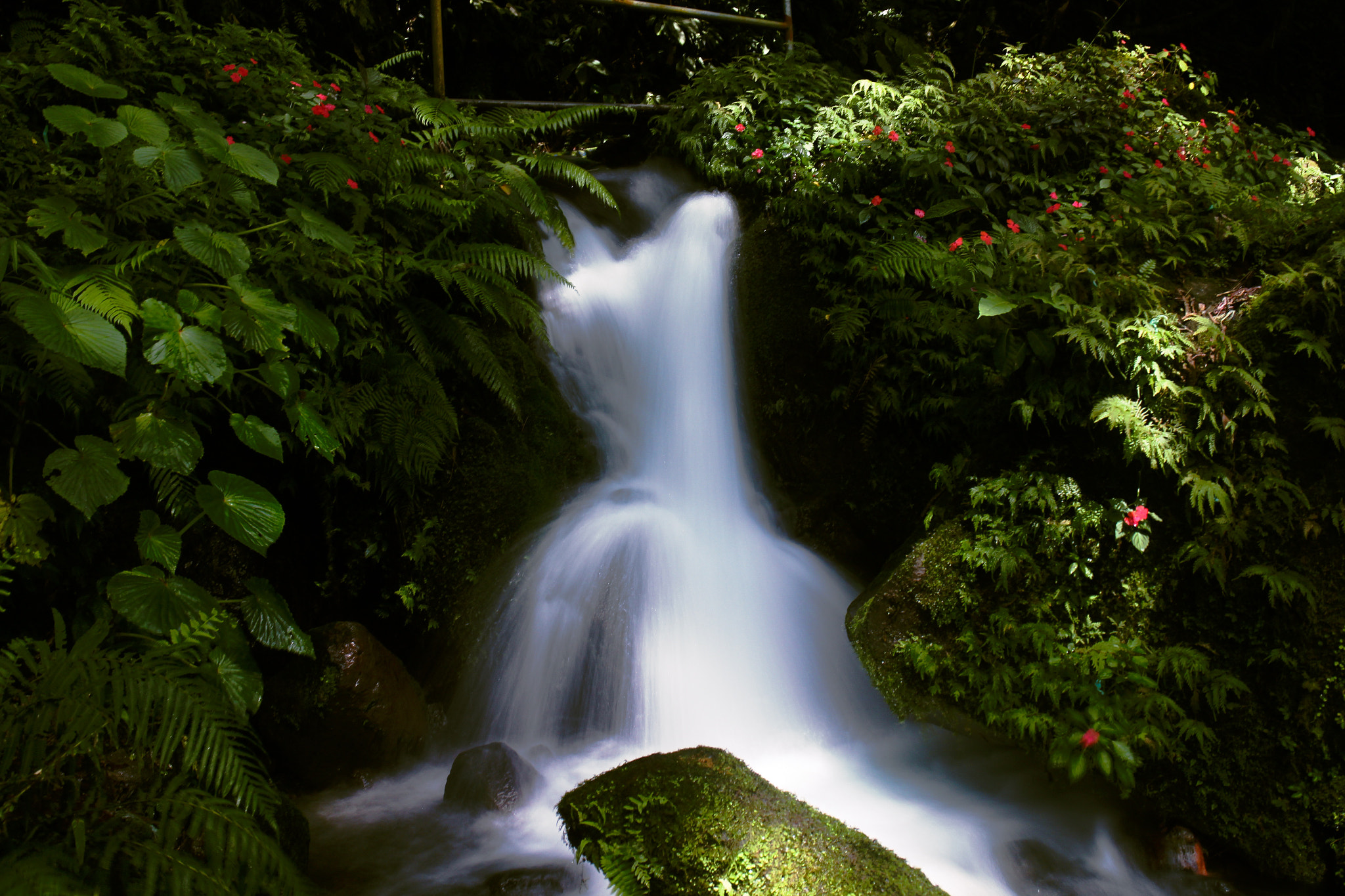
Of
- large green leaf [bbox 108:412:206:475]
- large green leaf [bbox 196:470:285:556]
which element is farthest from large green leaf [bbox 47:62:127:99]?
large green leaf [bbox 196:470:285:556]

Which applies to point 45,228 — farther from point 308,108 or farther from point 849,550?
point 849,550

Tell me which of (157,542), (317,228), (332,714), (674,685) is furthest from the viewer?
(674,685)

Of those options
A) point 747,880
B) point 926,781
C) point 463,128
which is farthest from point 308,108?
point 926,781

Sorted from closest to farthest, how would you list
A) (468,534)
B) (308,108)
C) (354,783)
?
(354,783), (468,534), (308,108)

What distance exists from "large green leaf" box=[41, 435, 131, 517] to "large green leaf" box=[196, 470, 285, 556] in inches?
9.8

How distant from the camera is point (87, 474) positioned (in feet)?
7.79

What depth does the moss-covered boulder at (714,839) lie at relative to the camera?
2277mm

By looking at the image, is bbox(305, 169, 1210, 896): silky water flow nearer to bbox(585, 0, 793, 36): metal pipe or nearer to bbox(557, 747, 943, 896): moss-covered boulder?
bbox(557, 747, 943, 896): moss-covered boulder

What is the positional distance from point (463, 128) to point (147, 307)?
275 centimetres

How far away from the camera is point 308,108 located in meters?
4.24

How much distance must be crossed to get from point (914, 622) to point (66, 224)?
12.3 ft

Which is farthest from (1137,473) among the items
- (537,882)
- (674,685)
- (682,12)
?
(682,12)

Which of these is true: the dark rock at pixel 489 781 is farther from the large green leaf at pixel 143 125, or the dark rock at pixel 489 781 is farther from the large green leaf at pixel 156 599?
the large green leaf at pixel 143 125

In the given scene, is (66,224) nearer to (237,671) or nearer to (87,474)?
(87,474)
